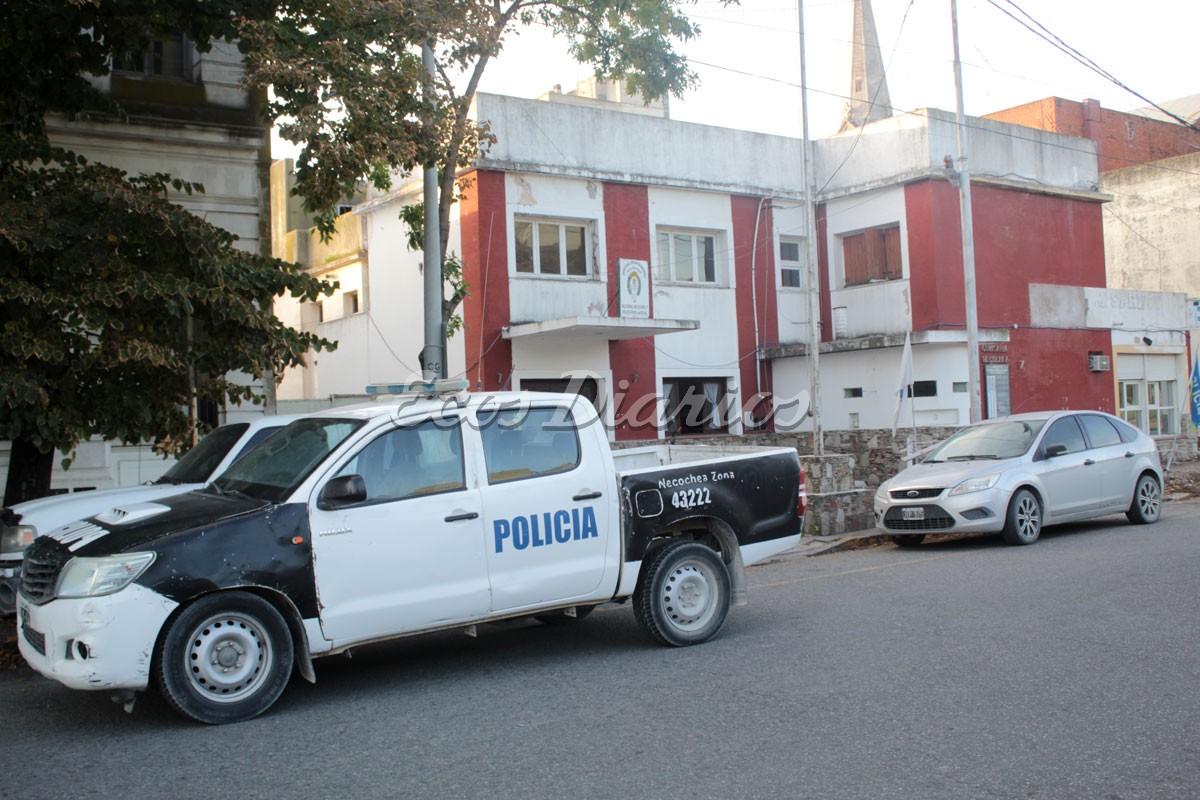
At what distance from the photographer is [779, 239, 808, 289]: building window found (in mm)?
24203

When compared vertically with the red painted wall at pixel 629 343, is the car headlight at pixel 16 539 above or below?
below

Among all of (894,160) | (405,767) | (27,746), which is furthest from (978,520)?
(894,160)

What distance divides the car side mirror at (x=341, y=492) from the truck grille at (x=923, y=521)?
8.02 meters

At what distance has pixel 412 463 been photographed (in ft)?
21.7

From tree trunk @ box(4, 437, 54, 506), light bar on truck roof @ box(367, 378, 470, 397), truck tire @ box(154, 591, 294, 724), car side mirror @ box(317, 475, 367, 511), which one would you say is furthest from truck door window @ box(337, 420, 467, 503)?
tree trunk @ box(4, 437, 54, 506)

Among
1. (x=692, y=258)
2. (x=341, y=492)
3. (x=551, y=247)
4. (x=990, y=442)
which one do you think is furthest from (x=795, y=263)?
(x=341, y=492)

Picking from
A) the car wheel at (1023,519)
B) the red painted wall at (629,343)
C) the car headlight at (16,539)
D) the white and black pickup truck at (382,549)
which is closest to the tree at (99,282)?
the car headlight at (16,539)

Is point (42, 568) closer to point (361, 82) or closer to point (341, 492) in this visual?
point (341, 492)

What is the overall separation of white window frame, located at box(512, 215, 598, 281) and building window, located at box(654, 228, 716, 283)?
5.27ft

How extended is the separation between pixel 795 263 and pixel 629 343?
514 centimetres

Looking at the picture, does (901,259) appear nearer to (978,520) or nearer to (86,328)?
(978,520)

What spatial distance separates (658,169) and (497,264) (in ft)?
13.9

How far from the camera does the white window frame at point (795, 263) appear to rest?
24047 millimetres

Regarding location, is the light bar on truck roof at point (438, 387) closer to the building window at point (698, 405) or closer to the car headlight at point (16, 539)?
the car headlight at point (16, 539)
